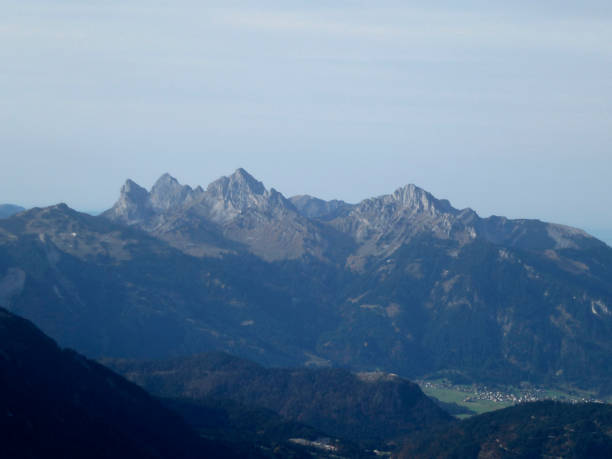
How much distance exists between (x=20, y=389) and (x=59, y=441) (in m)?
17.7

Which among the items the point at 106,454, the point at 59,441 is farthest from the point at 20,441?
the point at 106,454

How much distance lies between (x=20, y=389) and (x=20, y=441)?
22771 millimetres

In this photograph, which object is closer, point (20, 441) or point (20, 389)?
point (20, 441)

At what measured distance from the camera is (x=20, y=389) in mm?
199125

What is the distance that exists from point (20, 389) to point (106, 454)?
81.0 ft

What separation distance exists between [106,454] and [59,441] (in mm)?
13298

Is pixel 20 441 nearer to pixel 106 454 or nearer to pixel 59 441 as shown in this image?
pixel 59 441

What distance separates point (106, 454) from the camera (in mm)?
198875

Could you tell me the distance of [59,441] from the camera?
189750 millimetres

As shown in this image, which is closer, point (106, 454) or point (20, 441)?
point (20, 441)

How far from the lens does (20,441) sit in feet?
586
